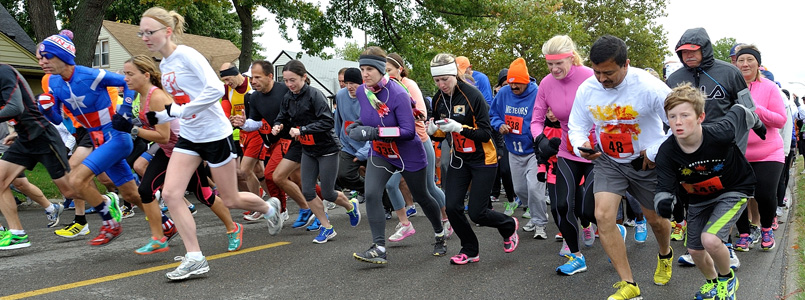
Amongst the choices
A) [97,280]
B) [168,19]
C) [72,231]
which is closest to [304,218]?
[72,231]

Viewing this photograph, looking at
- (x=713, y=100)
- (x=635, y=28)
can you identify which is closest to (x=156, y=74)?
(x=713, y=100)

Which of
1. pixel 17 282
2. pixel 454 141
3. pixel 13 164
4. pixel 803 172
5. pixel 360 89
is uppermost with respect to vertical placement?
pixel 360 89

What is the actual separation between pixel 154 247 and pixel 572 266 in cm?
374

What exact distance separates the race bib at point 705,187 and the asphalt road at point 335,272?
0.90 m

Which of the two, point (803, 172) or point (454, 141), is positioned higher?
point (454, 141)

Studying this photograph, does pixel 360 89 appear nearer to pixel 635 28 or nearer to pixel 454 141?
pixel 454 141

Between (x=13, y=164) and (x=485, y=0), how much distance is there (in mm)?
18125

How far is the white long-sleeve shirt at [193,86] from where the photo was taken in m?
5.65

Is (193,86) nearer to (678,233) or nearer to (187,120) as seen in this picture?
(187,120)

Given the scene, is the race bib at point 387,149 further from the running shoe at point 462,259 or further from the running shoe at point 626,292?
the running shoe at point 626,292

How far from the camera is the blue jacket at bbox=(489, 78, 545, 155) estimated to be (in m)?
7.65

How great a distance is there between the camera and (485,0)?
2306 centimetres

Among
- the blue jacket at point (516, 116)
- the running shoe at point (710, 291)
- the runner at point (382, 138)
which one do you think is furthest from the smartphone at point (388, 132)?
the running shoe at point (710, 291)

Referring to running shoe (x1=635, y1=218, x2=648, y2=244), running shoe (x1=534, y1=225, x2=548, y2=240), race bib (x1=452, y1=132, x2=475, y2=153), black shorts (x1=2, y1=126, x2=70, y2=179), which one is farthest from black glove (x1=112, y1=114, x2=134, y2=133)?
running shoe (x1=635, y1=218, x2=648, y2=244)
